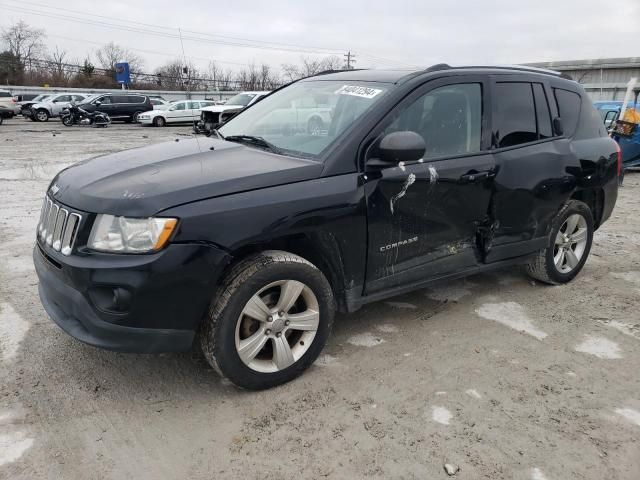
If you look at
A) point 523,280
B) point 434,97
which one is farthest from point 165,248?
point 523,280

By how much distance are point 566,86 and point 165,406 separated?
411cm

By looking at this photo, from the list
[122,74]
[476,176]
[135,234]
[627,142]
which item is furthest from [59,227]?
[122,74]

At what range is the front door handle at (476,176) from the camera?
3.56 meters

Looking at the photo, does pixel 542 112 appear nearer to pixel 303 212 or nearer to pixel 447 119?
pixel 447 119

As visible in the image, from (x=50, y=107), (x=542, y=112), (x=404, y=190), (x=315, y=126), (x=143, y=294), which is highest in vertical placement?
(x=542, y=112)

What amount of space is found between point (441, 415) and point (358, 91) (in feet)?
7.06

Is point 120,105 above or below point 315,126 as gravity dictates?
below

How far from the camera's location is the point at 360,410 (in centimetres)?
280

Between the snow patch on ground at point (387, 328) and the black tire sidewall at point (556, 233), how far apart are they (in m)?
1.61

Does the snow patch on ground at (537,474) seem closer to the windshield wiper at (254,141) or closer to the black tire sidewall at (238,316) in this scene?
the black tire sidewall at (238,316)

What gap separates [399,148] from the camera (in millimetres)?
3039

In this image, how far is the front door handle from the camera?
356 cm

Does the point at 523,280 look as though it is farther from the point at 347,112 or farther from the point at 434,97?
the point at 347,112

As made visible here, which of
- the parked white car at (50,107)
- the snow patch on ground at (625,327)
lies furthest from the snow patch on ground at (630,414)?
the parked white car at (50,107)
